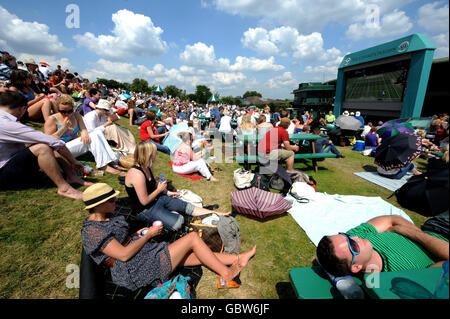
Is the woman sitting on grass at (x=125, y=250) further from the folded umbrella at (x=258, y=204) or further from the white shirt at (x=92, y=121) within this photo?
the white shirt at (x=92, y=121)

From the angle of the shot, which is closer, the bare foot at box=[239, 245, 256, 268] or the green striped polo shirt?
the green striped polo shirt

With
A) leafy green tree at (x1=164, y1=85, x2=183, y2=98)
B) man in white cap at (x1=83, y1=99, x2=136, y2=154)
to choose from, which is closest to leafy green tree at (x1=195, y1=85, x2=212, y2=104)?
leafy green tree at (x1=164, y1=85, x2=183, y2=98)

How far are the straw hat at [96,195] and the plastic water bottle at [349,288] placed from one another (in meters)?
2.35

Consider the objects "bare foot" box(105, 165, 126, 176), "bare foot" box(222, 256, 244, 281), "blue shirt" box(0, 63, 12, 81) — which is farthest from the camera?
"blue shirt" box(0, 63, 12, 81)

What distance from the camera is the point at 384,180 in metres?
5.83

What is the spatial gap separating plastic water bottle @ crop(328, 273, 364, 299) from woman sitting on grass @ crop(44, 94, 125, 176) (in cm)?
490

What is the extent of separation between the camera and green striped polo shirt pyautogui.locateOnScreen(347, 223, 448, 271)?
1.86m

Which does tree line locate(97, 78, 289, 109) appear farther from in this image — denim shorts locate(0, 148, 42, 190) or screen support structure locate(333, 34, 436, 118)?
denim shorts locate(0, 148, 42, 190)

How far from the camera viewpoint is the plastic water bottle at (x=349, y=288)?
1.54 meters

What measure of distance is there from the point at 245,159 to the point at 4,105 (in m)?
4.94

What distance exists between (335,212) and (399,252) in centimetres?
222

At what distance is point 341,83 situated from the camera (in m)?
23.8
